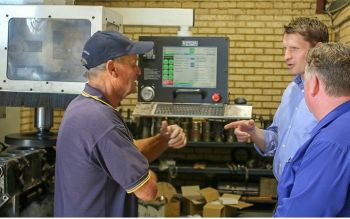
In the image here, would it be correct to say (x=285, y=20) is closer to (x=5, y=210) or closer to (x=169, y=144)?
(x=169, y=144)

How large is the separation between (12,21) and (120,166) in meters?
1.17

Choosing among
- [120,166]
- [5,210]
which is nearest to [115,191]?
[120,166]

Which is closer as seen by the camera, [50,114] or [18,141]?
[18,141]

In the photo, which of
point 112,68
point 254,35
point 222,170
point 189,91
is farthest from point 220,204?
point 112,68

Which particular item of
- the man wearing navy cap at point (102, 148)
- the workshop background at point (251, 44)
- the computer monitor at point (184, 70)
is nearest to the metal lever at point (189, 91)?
the computer monitor at point (184, 70)

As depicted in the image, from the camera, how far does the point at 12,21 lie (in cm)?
232

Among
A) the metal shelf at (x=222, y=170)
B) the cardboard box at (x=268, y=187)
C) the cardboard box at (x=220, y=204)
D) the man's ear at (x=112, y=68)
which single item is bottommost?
the cardboard box at (x=220, y=204)

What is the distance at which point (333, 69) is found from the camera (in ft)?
4.88

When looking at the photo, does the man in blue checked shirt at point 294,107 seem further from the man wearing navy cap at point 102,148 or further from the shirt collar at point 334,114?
the man wearing navy cap at point 102,148

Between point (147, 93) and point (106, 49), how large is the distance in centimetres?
113

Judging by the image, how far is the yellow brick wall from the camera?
19.5ft

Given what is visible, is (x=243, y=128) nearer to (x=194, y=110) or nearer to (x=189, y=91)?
(x=194, y=110)

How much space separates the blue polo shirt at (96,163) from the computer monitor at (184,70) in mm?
1121

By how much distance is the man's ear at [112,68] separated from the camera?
5.95 feet
